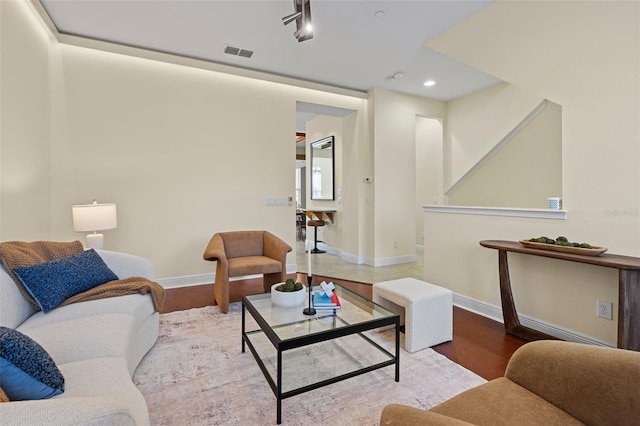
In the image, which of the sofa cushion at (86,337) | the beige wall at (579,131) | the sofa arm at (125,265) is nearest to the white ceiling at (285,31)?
the beige wall at (579,131)

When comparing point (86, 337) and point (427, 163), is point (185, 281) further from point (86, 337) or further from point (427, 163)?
point (427, 163)

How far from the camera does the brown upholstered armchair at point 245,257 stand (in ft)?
10.2

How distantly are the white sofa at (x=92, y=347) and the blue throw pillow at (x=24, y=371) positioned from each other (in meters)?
0.06

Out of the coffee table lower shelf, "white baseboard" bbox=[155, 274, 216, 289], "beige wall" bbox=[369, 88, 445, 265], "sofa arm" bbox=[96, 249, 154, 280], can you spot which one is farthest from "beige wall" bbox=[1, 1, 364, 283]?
the coffee table lower shelf

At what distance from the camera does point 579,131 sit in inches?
93.3

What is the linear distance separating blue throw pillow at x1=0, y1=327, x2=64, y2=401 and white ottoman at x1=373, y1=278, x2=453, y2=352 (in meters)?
2.05

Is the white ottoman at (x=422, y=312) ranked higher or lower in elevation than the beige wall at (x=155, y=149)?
lower

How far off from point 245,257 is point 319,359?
6.27 ft

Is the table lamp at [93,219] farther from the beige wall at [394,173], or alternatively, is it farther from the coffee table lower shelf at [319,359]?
the beige wall at [394,173]

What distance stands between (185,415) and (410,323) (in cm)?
160

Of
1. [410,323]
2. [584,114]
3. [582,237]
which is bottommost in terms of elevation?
[410,323]

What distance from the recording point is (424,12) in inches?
121

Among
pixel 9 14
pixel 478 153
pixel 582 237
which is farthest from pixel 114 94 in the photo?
pixel 478 153

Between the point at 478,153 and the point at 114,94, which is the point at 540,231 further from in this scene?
the point at 114,94
